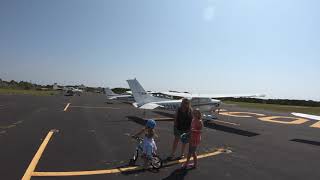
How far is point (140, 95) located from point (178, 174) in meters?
18.5

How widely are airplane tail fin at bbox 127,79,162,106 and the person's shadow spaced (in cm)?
1715

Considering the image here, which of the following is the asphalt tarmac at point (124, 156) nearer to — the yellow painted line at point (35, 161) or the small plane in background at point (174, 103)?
the yellow painted line at point (35, 161)

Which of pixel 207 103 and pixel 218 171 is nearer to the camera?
pixel 218 171

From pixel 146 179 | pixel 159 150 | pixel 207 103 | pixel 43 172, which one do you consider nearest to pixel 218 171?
pixel 146 179

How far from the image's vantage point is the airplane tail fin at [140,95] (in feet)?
87.2

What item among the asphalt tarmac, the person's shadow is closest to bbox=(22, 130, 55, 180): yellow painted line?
the asphalt tarmac

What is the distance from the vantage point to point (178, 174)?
28.3 ft

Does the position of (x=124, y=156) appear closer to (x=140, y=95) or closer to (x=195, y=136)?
(x=195, y=136)

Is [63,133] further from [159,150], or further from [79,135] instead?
[159,150]

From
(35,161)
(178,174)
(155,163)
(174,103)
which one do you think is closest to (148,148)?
(155,163)

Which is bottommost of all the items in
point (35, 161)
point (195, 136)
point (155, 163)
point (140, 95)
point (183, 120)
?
point (35, 161)

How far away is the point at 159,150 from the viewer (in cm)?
1187

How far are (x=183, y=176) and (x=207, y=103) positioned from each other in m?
17.3

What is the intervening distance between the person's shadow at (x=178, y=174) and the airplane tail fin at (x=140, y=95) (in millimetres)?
17154
